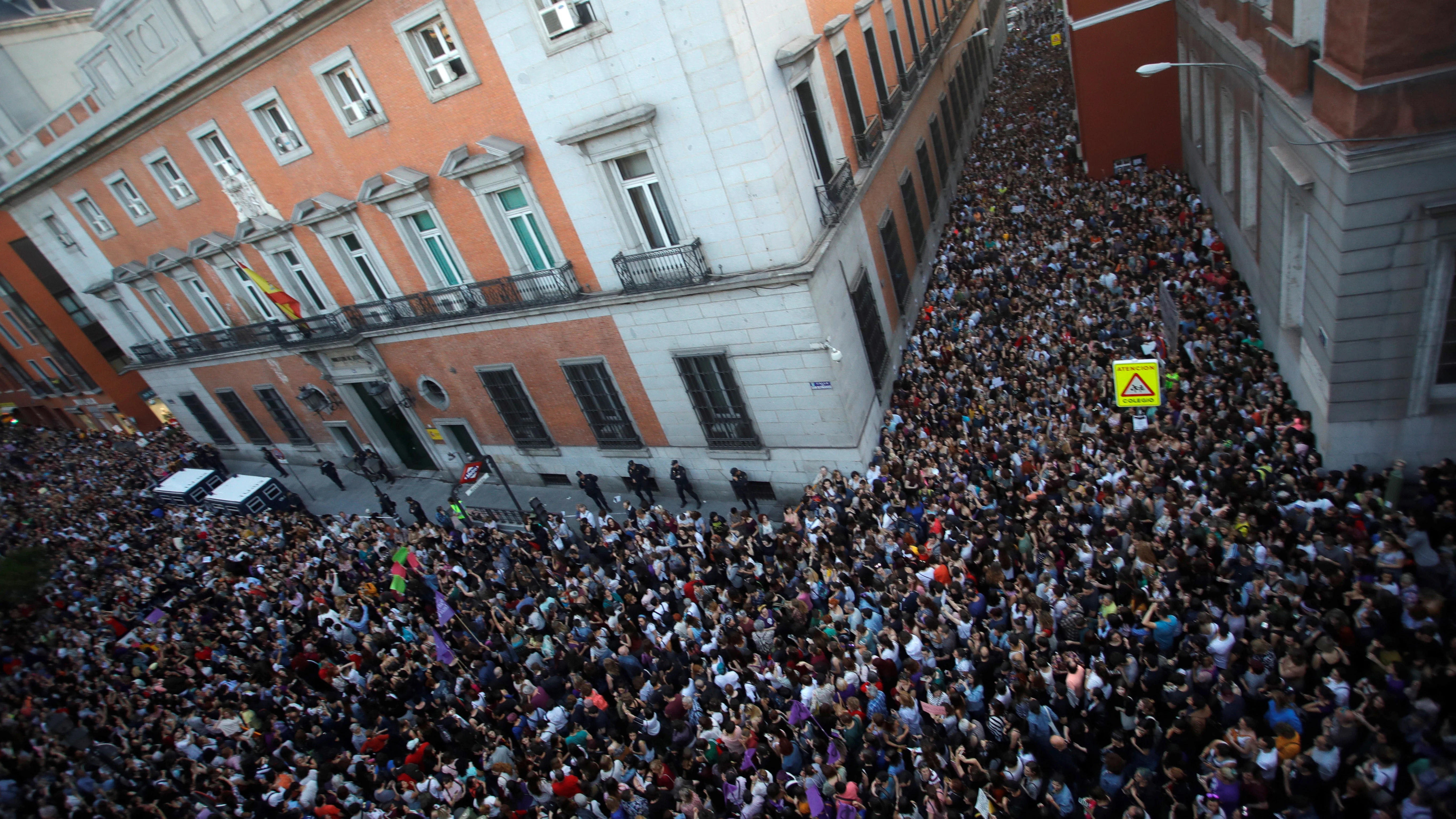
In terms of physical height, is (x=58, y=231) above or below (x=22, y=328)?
above

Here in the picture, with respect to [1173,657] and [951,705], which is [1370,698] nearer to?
[1173,657]

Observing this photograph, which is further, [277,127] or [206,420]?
[206,420]

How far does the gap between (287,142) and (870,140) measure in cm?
1540

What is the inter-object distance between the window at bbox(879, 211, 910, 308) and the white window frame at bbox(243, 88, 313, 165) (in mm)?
15196

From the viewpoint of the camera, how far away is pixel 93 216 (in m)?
25.9

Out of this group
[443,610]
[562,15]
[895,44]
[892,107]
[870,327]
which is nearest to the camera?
[562,15]

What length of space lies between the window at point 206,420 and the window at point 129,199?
872 cm

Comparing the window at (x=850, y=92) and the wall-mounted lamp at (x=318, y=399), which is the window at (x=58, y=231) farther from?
the window at (x=850, y=92)

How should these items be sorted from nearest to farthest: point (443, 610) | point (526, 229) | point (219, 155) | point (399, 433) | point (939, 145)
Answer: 1. point (443, 610)
2. point (526, 229)
3. point (219, 155)
4. point (399, 433)
5. point (939, 145)

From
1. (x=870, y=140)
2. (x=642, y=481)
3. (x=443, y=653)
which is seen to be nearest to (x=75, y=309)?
(x=642, y=481)

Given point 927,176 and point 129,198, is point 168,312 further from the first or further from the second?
point 927,176

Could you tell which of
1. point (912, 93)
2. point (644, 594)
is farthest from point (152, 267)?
point (912, 93)

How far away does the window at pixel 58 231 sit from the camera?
2719 centimetres

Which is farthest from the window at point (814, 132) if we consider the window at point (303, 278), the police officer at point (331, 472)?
the police officer at point (331, 472)
